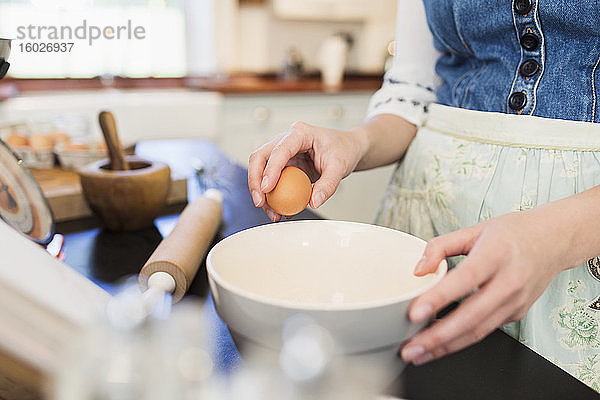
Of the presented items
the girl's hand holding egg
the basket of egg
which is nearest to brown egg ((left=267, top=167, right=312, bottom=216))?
the girl's hand holding egg

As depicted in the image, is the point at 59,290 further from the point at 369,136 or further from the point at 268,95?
the point at 268,95

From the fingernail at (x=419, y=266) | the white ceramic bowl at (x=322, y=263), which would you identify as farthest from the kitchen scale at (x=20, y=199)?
the fingernail at (x=419, y=266)

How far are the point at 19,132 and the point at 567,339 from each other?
111cm

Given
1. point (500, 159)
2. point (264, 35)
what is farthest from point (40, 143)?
point (264, 35)

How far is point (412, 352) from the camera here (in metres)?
0.36

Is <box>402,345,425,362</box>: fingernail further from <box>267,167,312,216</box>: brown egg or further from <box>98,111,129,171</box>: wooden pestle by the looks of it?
<box>98,111,129,171</box>: wooden pestle

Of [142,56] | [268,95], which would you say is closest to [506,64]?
[268,95]

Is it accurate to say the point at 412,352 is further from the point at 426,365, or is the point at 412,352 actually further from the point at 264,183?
the point at 264,183

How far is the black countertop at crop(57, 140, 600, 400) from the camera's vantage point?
1.31 feet

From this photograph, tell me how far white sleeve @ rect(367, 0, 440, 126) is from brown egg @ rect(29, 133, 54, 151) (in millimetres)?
630

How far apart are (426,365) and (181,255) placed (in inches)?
10.7

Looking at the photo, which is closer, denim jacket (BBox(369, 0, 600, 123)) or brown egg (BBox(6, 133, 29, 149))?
denim jacket (BBox(369, 0, 600, 123))

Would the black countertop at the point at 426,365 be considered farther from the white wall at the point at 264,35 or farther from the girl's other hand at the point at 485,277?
the white wall at the point at 264,35

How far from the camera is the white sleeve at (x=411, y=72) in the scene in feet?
2.87
